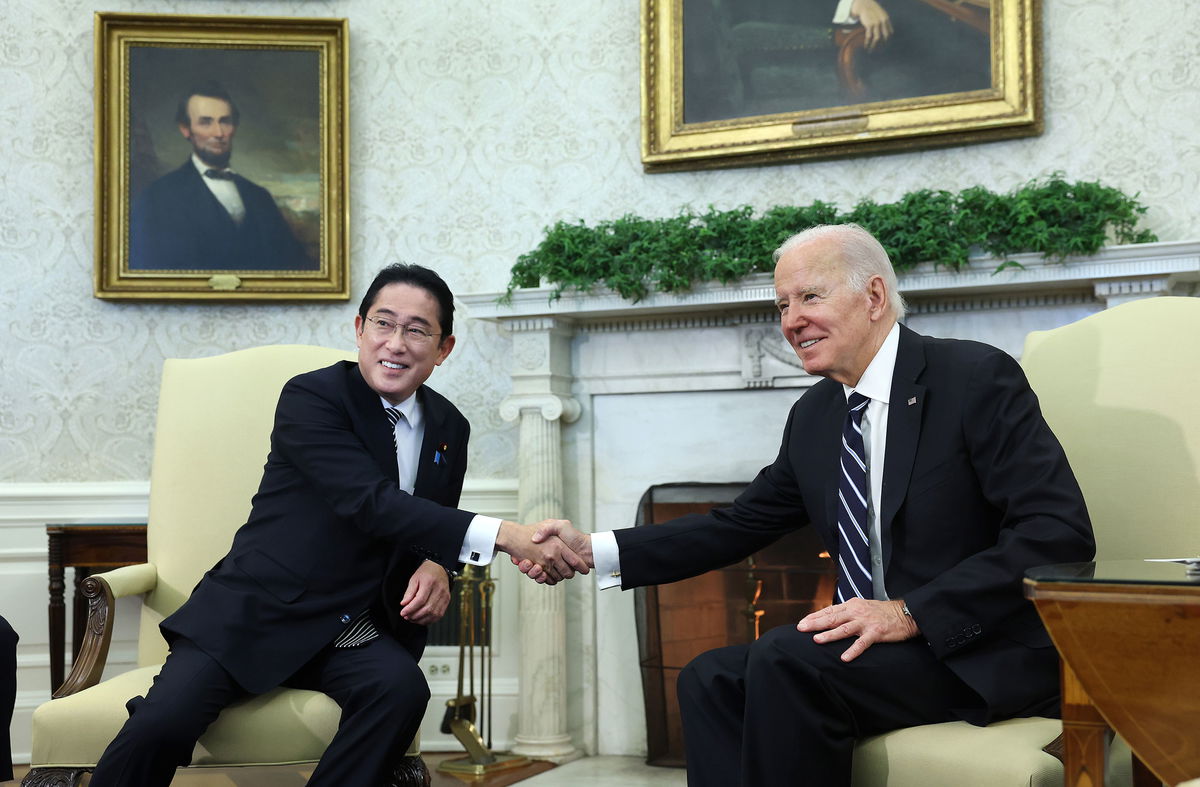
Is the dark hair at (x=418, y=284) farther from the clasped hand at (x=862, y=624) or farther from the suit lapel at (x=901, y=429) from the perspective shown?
the clasped hand at (x=862, y=624)

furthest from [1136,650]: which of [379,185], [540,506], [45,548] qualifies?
[45,548]

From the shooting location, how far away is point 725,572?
421 cm

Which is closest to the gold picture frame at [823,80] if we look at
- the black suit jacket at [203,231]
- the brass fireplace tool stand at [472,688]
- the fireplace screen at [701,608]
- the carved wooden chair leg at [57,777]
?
the fireplace screen at [701,608]

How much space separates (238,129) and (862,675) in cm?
382

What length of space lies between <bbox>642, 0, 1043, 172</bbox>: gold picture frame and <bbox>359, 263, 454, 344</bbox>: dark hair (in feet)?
5.98

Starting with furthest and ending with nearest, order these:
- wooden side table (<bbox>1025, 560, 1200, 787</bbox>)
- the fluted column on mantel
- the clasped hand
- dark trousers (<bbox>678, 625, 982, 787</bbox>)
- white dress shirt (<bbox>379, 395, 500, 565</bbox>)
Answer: the fluted column on mantel → white dress shirt (<bbox>379, 395, 500, 565</bbox>) → the clasped hand → dark trousers (<bbox>678, 625, 982, 787</bbox>) → wooden side table (<bbox>1025, 560, 1200, 787</bbox>)

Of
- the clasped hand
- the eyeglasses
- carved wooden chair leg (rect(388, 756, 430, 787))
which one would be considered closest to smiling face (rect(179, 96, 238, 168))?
the eyeglasses

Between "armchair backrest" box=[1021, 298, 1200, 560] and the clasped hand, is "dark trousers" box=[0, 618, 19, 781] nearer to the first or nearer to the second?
the clasped hand

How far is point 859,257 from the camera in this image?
2.50m

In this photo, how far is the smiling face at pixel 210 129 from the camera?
15.8 feet

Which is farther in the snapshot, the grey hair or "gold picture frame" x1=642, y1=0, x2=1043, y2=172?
"gold picture frame" x1=642, y1=0, x2=1043, y2=172

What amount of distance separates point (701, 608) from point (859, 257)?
6.81ft

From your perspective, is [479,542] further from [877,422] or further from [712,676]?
[877,422]

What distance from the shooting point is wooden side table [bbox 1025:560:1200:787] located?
158 cm
